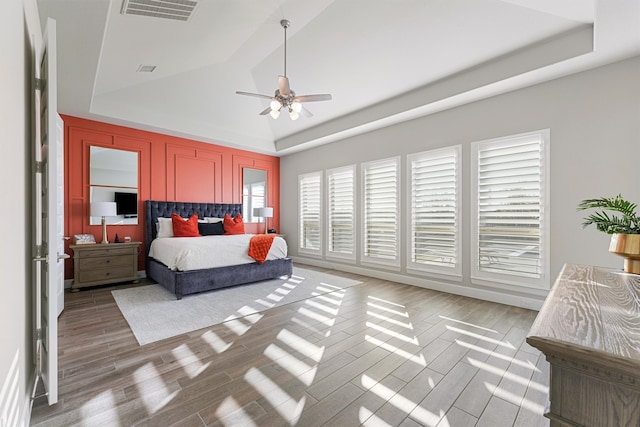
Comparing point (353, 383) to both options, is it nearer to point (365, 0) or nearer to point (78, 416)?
point (78, 416)

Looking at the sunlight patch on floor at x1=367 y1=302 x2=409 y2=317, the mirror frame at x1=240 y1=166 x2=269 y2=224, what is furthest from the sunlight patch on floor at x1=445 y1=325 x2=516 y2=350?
the mirror frame at x1=240 y1=166 x2=269 y2=224

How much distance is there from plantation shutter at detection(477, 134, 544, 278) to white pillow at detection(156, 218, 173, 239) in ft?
17.7

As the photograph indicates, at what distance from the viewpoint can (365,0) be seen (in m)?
3.33

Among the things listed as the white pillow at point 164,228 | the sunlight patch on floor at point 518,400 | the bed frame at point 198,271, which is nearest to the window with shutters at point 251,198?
the bed frame at point 198,271

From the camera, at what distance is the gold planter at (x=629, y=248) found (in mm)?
1370

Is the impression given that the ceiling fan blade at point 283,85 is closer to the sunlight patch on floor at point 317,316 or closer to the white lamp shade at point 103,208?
the sunlight patch on floor at point 317,316

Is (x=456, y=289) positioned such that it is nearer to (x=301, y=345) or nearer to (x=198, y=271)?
(x=301, y=345)

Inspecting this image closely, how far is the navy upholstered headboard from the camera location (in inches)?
218

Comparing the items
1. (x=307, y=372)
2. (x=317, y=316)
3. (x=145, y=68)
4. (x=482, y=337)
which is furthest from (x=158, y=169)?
(x=482, y=337)

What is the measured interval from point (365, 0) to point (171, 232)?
494 centimetres

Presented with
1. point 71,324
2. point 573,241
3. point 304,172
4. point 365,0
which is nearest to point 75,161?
point 71,324

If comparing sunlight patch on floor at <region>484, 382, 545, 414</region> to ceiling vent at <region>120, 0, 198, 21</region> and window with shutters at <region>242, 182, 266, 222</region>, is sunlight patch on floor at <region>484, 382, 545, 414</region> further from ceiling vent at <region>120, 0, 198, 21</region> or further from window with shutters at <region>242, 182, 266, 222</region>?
window with shutters at <region>242, 182, 266, 222</region>

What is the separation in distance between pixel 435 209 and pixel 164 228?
4977 millimetres

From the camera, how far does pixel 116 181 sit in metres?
5.26
